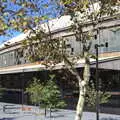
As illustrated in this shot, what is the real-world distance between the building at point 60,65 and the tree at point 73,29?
884mm

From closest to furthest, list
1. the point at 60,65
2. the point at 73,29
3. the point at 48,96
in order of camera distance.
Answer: the point at 73,29
the point at 60,65
the point at 48,96

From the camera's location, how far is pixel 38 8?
583 inches

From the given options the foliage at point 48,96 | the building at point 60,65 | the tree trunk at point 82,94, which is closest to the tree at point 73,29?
the tree trunk at point 82,94

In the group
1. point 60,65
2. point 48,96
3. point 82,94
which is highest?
point 60,65

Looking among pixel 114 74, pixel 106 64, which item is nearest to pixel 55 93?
pixel 106 64

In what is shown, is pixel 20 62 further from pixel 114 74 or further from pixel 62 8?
pixel 62 8

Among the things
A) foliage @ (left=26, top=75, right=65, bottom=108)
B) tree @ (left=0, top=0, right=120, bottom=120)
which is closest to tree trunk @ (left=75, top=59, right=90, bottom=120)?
tree @ (left=0, top=0, right=120, bottom=120)

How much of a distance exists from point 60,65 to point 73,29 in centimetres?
1214

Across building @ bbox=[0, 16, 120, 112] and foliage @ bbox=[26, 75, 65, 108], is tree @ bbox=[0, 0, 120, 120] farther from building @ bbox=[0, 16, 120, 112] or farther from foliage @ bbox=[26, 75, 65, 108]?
foliage @ bbox=[26, 75, 65, 108]

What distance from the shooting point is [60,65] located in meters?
27.9

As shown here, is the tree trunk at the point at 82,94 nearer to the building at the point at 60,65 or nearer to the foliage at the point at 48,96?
the building at the point at 60,65

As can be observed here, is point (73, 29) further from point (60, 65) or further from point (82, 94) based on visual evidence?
point (60, 65)

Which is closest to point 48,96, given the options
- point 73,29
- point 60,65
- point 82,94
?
point 60,65

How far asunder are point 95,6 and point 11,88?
63.4 meters
